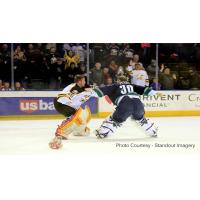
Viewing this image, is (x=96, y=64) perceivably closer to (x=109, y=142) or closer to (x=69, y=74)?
(x=69, y=74)

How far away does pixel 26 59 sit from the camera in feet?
19.6

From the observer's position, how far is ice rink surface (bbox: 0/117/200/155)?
4156mm

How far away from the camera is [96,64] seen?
19.0ft

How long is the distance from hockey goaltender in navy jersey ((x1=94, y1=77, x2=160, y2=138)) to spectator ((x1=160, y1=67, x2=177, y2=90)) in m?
1.63

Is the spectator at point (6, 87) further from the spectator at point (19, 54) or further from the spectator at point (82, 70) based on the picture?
the spectator at point (82, 70)

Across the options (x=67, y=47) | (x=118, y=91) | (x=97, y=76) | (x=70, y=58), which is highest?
(x=67, y=47)

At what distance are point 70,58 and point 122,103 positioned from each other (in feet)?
4.60

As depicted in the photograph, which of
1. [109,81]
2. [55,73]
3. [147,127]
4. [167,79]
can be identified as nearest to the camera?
[147,127]

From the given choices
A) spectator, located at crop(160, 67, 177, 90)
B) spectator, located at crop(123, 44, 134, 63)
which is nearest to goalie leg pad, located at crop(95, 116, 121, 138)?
spectator, located at crop(123, 44, 134, 63)

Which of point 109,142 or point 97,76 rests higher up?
point 97,76

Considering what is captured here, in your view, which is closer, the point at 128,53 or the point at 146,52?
the point at 128,53

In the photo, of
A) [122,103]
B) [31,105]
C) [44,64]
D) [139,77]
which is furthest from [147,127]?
[31,105]

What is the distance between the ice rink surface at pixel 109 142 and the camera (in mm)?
4156

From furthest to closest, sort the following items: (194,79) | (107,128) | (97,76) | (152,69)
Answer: (194,79)
(152,69)
(97,76)
(107,128)
